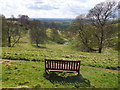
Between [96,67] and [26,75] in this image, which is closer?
[26,75]

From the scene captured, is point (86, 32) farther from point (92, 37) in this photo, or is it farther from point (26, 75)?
point (26, 75)

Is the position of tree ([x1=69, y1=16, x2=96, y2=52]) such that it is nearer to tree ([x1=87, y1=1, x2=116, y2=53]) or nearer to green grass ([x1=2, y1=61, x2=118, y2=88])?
tree ([x1=87, y1=1, x2=116, y2=53])

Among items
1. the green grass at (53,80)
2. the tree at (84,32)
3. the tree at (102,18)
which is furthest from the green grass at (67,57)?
the tree at (84,32)

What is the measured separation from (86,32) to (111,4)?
35.5 feet

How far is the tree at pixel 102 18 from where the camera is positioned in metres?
28.7

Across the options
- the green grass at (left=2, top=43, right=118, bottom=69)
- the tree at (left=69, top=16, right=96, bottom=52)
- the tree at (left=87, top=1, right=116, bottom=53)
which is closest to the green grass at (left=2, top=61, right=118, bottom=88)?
the green grass at (left=2, top=43, right=118, bottom=69)

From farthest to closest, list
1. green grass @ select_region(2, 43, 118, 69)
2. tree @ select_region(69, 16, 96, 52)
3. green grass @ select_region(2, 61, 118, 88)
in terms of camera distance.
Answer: tree @ select_region(69, 16, 96, 52), green grass @ select_region(2, 43, 118, 69), green grass @ select_region(2, 61, 118, 88)

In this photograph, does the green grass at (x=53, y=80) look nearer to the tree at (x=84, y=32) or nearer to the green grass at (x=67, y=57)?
the green grass at (x=67, y=57)

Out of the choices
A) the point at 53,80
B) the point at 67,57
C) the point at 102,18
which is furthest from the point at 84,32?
the point at 53,80

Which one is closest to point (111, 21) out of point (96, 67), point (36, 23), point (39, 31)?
point (96, 67)

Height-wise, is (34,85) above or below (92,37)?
below

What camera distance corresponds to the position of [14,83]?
340 inches

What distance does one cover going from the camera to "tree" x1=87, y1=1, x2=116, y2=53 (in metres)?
28.7

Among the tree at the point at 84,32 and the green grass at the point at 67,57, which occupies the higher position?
the tree at the point at 84,32
